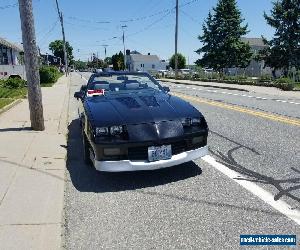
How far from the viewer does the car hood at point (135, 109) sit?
16.5 feet

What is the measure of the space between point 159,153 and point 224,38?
48821 mm

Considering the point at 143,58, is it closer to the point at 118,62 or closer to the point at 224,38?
the point at 118,62

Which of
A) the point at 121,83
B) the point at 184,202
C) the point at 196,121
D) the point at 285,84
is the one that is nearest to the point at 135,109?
the point at 196,121

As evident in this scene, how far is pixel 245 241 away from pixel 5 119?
8555mm

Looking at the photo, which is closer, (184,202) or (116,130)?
(184,202)

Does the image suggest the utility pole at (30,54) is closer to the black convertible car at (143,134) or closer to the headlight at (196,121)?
the black convertible car at (143,134)

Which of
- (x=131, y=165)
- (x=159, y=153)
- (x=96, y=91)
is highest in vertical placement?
(x=96, y=91)

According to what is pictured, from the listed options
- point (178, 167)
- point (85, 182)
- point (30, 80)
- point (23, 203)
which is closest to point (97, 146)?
point (85, 182)

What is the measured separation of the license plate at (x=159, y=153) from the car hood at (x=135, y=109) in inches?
15.5

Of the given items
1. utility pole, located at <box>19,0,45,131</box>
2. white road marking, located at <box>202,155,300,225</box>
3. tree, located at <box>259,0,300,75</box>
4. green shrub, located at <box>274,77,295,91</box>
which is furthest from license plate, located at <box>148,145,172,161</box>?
tree, located at <box>259,0,300,75</box>

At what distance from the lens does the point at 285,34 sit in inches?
1623

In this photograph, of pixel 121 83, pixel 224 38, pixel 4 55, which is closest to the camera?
pixel 121 83

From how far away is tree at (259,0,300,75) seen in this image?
132 ft

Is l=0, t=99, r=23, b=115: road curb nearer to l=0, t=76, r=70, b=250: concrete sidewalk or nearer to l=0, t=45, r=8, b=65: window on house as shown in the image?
l=0, t=76, r=70, b=250: concrete sidewalk
